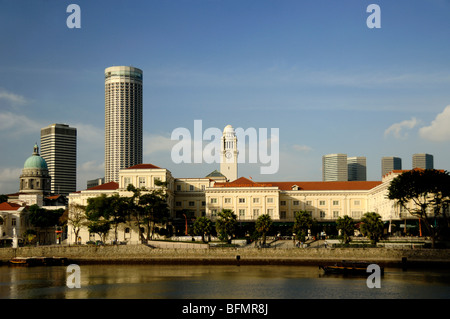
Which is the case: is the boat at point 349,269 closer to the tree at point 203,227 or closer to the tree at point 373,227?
the tree at point 373,227

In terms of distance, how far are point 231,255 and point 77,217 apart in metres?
44.1

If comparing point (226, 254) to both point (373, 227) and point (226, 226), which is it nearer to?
point (226, 226)

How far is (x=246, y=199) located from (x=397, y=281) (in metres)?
71.7

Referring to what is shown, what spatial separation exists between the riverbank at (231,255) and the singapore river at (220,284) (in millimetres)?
5396

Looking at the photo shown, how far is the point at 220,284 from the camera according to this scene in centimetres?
8138

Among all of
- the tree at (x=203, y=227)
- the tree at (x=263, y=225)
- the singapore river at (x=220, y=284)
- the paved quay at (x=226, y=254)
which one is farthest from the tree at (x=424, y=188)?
the tree at (x=203, y=227)

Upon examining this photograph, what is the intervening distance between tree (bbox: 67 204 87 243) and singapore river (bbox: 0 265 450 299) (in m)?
34.8

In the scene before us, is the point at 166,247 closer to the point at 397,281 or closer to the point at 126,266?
the point at 126,266

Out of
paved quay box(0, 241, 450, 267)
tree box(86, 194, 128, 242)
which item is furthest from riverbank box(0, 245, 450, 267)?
tree box(86, 194, 128, 242)

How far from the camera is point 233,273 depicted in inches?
3711

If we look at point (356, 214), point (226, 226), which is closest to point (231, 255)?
point (226, 226)

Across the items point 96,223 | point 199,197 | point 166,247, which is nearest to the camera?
point 166,247

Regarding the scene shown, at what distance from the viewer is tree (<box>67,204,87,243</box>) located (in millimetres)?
139125

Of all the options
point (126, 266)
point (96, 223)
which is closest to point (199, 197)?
point (96, 223)
